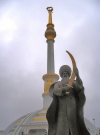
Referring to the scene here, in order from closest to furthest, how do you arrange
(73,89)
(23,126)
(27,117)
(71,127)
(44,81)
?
(71,127) → (73,89) → (23,126) → (27,117) → (44,81)

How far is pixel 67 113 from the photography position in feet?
15.5

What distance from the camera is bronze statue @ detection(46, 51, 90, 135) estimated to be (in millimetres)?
4629

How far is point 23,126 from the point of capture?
2406 cm

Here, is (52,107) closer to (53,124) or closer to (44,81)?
(53,124)

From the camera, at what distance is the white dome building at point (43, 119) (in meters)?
23.8

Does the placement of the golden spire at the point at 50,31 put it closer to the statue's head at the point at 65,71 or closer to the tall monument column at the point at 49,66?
the tall monument column at the point at 49,66

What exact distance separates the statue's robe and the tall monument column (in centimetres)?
2360

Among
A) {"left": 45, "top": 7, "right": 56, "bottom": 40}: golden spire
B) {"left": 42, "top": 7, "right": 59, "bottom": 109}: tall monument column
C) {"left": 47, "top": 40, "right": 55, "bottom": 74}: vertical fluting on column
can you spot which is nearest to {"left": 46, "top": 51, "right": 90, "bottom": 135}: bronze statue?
{"left": 42, "top": 7, "right": 59, "bottom": 109}: tall monument column

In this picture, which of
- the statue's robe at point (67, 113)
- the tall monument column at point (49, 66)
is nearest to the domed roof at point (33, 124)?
the tall monument column at point (49, 66)

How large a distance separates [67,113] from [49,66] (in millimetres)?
25097

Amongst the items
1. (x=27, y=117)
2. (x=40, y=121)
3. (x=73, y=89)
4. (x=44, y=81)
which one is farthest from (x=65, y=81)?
(x=44, y=81)

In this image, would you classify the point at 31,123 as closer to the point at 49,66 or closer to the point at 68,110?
the point at 49,66

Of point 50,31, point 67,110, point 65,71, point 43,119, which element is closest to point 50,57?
point 50,31

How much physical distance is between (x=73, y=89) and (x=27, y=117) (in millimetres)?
21640
